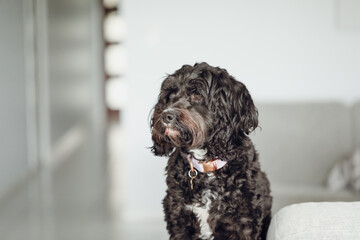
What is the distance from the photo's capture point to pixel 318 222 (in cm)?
147

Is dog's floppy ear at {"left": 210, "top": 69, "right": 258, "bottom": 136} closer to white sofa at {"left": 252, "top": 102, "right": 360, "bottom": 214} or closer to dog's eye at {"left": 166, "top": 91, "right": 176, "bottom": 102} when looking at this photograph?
dog's eye at {"left": 166, "top": 91, "right": 176, "bottom": 102}

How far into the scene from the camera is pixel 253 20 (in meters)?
3.73

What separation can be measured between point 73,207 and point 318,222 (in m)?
3.24

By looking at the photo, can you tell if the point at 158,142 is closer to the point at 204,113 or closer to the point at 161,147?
the point at 161,147

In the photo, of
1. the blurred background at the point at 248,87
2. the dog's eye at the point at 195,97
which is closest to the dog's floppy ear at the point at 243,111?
the dog's eye at the point at 195,97

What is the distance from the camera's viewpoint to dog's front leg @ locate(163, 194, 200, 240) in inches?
76.9

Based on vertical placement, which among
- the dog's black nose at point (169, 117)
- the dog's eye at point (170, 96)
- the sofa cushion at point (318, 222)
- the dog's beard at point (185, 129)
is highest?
the dog's eye at point (170, 96)

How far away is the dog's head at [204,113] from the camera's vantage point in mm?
1781

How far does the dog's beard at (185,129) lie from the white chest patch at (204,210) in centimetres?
21

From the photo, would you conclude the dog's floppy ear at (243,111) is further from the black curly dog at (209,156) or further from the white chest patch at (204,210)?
the white chest patch at (204,210)

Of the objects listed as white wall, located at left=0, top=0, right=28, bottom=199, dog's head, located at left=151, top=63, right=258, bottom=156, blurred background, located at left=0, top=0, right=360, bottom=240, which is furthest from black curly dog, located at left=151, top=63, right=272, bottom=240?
white wall, located at left=0, top=0, right=28, bottom=199

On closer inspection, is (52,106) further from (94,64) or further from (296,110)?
(296,110)

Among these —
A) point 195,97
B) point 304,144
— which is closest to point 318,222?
point 195,97

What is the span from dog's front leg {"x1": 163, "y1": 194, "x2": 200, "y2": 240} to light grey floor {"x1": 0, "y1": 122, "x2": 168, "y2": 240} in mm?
1835
